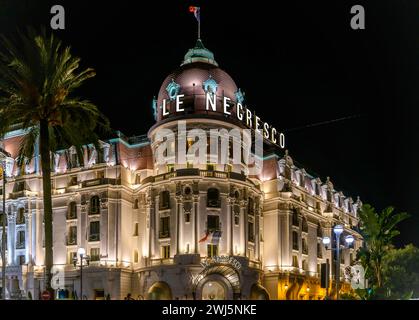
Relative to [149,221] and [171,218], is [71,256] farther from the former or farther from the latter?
[171,218]

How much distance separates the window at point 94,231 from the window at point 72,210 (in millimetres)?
2941

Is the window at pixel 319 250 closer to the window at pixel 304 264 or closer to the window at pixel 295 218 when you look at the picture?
the window at pixel 304 264

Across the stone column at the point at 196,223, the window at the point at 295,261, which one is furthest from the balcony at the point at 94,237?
the window at the point at 295,261

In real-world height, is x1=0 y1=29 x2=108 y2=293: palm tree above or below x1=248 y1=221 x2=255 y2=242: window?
above

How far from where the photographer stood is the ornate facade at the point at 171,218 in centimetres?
6550

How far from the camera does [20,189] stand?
252ft

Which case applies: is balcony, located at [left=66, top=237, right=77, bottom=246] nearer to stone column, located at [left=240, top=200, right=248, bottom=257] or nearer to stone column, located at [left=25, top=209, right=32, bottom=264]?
stone column, located at [left=25, top=209, right=32, bottom=264]

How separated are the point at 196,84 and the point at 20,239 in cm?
2835

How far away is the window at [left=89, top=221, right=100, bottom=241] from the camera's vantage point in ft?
231

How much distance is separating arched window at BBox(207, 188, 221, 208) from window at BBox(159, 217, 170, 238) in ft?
16.2

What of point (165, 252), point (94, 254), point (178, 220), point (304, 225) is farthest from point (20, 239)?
point (304, 225)

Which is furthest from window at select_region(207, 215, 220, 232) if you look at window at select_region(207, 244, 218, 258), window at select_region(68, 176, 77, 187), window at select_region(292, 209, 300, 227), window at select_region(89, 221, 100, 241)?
window at select_region(68, 176, 77, 187)

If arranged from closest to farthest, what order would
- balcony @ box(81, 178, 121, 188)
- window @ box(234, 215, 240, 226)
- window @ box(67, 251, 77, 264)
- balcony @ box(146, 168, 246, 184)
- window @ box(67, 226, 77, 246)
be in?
balcony @ box(146, 168, 246, 184) → window @ box(234, 215, 240, 226) → balcony @ box(81, 178, 121, 188) → window @ box(67, 251, 77, 264) → window @ box(67, 226, 77, 246)
